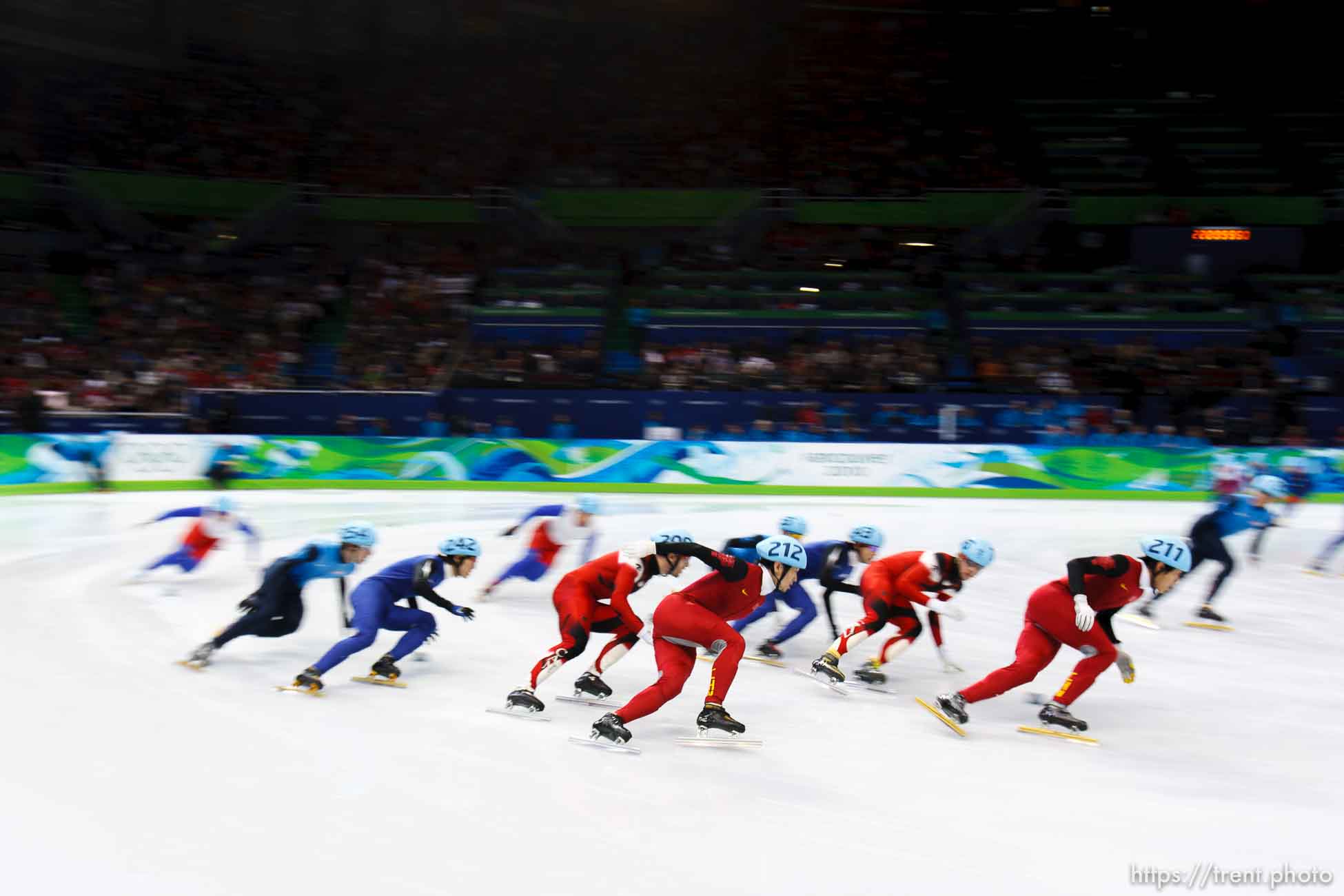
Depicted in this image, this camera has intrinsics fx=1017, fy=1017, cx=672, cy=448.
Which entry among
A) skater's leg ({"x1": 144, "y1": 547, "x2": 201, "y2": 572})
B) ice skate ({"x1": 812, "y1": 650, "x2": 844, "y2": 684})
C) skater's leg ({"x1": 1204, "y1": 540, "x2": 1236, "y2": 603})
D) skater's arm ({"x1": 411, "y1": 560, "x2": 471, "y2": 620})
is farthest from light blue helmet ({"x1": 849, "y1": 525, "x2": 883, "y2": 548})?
skater's leg ({"x1": 144, "y1": 547, "x2": 201, "y2": 572})

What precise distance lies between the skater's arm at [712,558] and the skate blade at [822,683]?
58.8 inches

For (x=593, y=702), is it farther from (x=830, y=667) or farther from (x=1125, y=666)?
(x=1125, y=666)

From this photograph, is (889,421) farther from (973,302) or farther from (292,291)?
(292,291)

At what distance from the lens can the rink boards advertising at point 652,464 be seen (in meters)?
16.5

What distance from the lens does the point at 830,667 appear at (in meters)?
6.59

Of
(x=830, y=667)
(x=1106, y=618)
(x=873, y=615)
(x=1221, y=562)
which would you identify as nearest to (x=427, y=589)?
(x=830, y=667)

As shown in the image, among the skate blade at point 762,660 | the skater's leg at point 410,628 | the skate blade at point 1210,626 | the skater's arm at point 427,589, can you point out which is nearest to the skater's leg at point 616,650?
the skater's arm at point 427,589

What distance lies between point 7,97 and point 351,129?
8.30 m

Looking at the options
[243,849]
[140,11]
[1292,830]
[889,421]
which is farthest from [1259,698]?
[140,11]

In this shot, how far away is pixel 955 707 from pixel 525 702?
2.46m

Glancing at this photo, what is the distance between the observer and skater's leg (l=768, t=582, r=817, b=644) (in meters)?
7.38

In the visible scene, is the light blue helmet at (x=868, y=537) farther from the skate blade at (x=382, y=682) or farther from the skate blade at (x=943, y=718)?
the skate blade at (x=382, y=682)

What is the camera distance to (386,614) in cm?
633

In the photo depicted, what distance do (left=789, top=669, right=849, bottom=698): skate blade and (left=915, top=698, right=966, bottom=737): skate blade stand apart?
54cm
